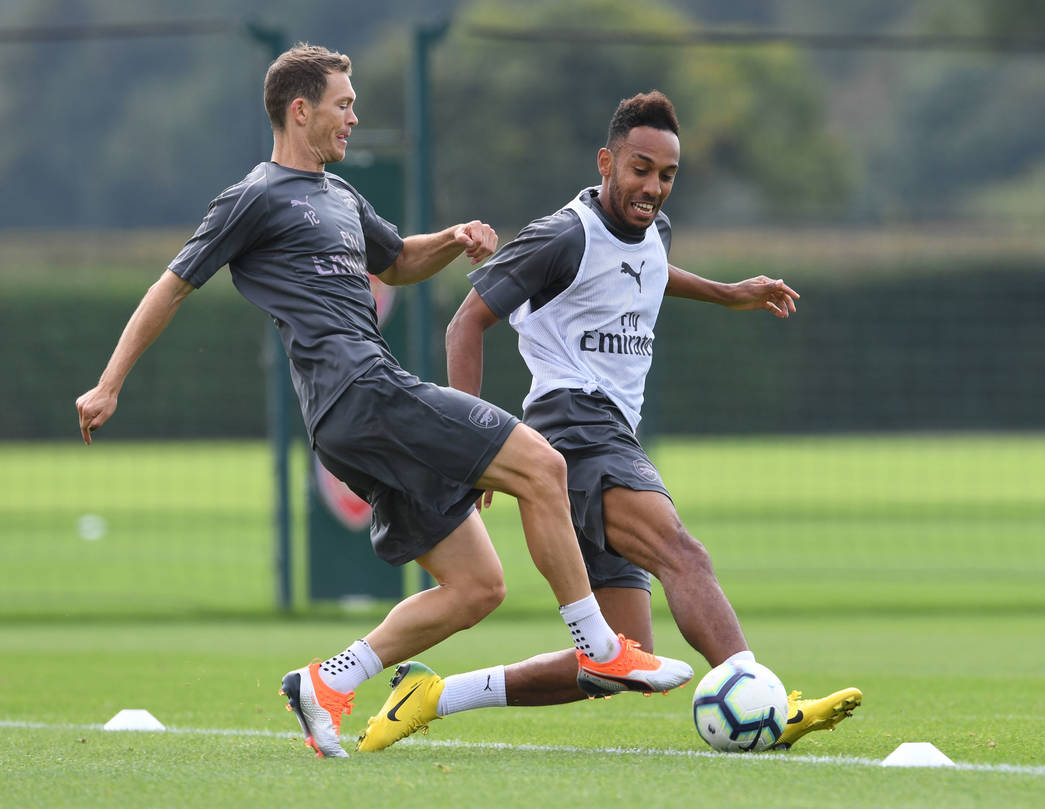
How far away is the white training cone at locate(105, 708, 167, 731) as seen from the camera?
6.49 m

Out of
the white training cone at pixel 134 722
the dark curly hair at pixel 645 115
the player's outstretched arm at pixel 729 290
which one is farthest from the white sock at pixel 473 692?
the dark curly hair at pixel 645 115

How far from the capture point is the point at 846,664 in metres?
8.96

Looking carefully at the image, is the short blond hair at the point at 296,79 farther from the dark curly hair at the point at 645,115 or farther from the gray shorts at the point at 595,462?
the gray shorts at the point at 595,462

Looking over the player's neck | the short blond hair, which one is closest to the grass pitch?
the player's neck

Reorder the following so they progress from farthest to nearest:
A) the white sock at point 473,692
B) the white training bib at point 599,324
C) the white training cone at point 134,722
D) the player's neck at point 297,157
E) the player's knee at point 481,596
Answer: the white training cone at point 134,722 < the white training bib at point 599,324 < the white sock at point 473,692 < the player's neck at point 297,157 < the player's knee at point 481,596

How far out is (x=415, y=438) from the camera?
215 inches

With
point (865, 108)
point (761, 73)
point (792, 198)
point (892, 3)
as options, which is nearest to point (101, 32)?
point (792, 198)

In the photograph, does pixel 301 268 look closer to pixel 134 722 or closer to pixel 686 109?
pixel 134 722

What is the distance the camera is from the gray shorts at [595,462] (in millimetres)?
5906

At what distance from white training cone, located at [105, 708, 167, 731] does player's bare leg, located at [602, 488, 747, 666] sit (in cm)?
192

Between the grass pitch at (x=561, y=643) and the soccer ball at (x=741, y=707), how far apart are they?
0.45ft

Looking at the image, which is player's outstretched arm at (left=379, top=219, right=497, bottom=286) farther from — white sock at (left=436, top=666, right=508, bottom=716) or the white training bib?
white sock at (left=436, top=666, right=508, bottom=716)

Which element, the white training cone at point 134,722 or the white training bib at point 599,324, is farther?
the white training cone at point 134,722

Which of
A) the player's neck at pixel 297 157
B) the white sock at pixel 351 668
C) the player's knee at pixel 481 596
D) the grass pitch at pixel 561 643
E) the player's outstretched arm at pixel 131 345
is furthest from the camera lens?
the player's neck at pixel 297 157
